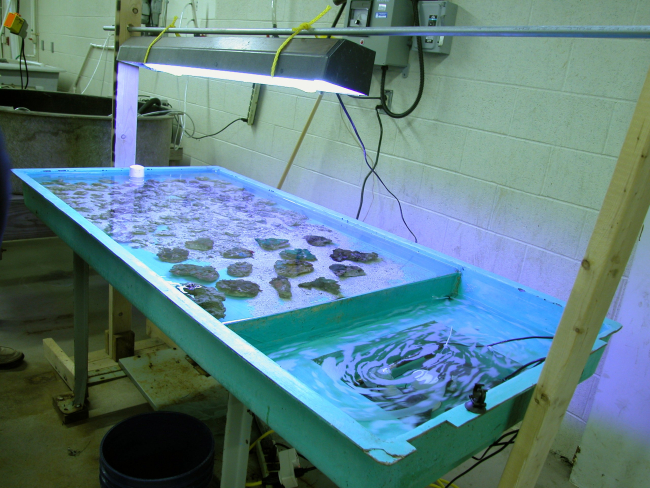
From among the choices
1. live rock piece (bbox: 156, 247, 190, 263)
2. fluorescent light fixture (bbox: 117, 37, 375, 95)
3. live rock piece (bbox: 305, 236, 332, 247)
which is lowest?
live rock piece (bbox: 156, 247, 190, 263)

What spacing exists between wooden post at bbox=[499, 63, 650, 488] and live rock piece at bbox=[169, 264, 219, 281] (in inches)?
29.9

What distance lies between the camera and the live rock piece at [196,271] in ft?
3.95

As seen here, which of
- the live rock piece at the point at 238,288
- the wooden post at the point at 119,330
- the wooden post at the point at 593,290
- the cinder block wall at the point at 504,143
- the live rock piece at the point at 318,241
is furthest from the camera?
the wooden post at the point at 119,330

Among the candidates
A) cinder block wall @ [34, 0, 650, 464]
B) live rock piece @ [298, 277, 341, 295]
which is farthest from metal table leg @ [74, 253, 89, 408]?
cinder block wall @ [34, 0, 650, 464]

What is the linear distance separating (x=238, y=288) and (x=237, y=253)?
0.25 metres

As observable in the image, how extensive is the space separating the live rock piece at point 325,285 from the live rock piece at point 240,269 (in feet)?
0.48

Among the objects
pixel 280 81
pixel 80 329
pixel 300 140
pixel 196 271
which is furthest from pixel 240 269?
pixel 300 140

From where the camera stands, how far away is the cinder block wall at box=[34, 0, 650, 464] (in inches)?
69.7

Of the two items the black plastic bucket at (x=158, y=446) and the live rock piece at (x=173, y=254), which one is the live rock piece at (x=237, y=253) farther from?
the black plastic bucket at (x=158, y=446)

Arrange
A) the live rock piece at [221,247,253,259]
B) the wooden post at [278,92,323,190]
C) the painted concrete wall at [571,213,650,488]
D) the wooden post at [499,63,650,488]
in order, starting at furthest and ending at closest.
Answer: the wooden post at [278,92,323,190] → the painted concrete wall at [571,213,650,488] → the live rock piece at [221,247,253,259] → the wooden post at [499,63,650,488]

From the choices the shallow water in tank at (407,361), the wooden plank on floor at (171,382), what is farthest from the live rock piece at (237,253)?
the wooden plank on floor at (171,382)

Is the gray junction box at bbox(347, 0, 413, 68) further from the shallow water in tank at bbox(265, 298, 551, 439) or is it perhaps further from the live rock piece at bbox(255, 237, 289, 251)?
the shallow water in tank at bbox(265, 298, 551, 439)

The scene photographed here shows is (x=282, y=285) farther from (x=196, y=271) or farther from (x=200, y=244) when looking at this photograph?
(x=200, y=244)

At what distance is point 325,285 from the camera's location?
1.23m
